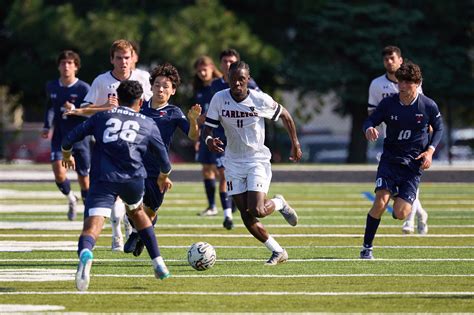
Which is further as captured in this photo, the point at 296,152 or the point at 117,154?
the point at 296,152

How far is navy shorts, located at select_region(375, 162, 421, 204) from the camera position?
1142 cm

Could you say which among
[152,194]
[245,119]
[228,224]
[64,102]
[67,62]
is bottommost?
[228,224]

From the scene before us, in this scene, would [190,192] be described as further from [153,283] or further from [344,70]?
[153,283]

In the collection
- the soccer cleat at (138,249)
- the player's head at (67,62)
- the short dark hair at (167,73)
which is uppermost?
the short dark hair at (167,73)

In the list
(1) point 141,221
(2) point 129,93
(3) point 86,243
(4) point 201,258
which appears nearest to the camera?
(3) point 86,243

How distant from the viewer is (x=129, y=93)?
9328 millimetres

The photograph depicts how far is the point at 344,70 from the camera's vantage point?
29547 mm

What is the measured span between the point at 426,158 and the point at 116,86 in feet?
11.3

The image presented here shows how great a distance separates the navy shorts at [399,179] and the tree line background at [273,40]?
16520mm

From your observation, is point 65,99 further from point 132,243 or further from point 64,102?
point 132,243

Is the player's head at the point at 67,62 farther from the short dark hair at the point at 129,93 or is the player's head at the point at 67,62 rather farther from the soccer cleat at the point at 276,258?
the short dark hair at the point at 129,93

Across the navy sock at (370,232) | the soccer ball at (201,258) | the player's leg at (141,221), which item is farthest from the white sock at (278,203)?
the player's leg at (141,221)

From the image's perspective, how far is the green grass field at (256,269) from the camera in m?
8.54

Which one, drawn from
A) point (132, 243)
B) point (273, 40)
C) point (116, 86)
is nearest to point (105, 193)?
point (132, 243)
